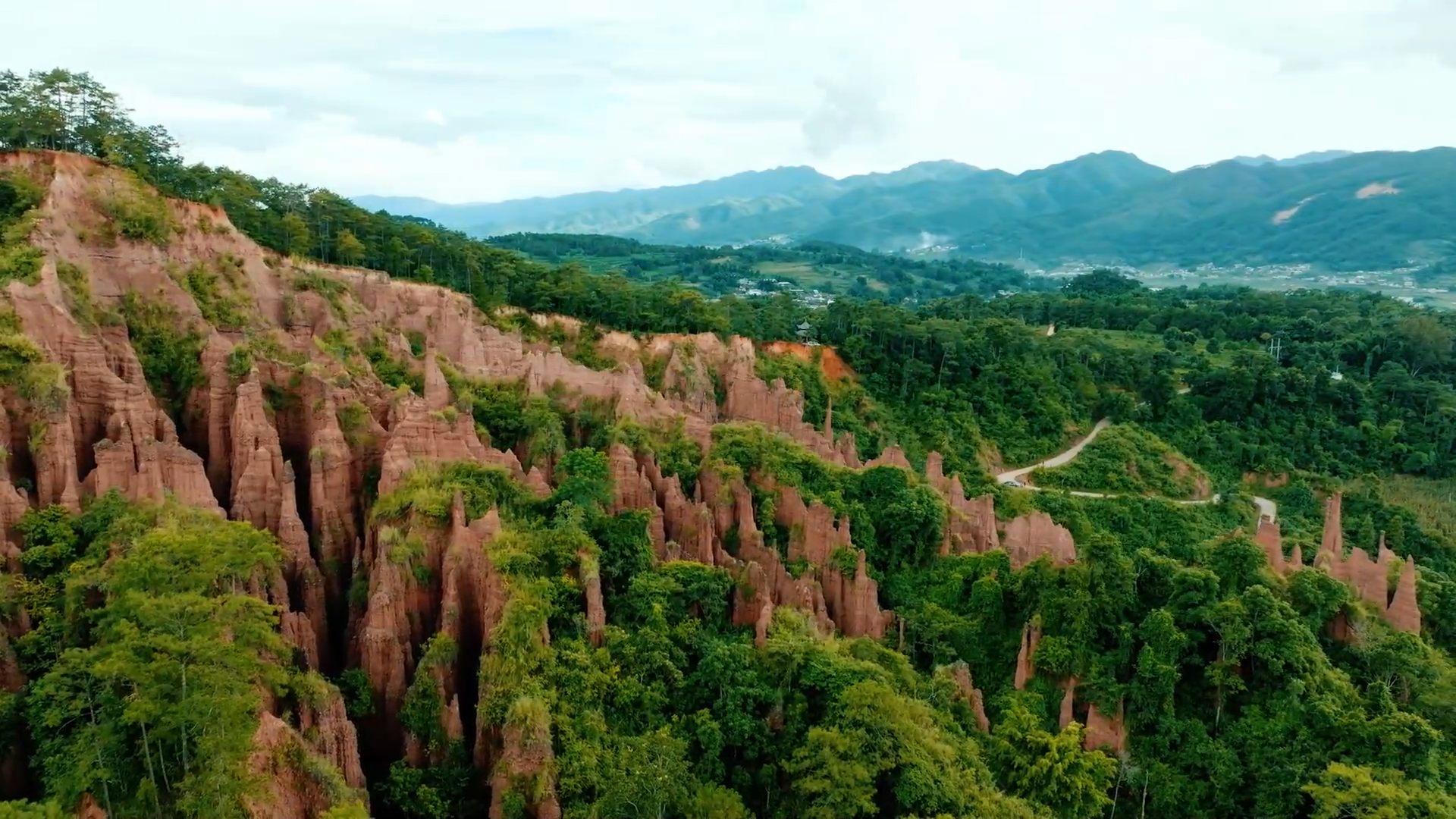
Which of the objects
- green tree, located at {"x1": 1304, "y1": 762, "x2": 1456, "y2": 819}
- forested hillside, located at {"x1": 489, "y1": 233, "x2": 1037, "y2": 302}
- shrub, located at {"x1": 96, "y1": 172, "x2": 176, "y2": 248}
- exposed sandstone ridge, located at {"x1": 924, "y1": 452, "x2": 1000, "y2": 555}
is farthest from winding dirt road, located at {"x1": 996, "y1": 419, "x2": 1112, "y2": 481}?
forested hillside, located at {"x1": 489, "y1": 233, "x2": 1037, "y2": 302}

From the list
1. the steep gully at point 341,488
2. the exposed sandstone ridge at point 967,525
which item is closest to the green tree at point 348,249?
the steep gully at point 341,488

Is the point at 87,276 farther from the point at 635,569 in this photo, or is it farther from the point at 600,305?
the point at 600,305

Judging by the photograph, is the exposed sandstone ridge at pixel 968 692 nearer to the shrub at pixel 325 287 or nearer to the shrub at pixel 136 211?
the shrub at pixel 325 287

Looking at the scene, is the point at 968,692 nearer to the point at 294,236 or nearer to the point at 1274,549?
the point at 1274,549

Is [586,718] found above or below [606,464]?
below

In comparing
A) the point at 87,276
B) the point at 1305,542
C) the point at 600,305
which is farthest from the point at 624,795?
the point at 600,305
